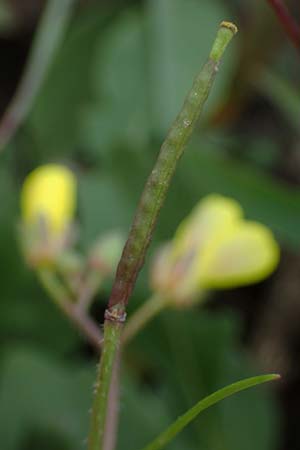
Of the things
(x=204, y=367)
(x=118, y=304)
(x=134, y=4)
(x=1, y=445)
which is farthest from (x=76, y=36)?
(x=118, y=304)


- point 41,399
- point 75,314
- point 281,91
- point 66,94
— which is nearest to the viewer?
point 75,314

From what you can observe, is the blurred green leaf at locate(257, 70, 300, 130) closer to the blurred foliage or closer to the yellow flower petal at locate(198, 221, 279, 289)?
the blurred foliage

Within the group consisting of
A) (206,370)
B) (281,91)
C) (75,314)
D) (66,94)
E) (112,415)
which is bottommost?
(206,370)

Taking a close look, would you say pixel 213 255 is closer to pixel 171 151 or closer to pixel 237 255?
pixel 237 255

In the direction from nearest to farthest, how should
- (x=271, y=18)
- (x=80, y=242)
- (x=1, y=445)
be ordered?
1. (x=1, y=445)
2. (x=80, y=242)
3. (x=271, y=18)

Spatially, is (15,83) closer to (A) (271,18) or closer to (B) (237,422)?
(A) (271,18)

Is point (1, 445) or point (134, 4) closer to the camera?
point (1, 445)

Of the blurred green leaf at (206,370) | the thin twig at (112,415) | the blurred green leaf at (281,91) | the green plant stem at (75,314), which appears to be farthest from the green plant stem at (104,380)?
the blurred green leaf at (281,91)

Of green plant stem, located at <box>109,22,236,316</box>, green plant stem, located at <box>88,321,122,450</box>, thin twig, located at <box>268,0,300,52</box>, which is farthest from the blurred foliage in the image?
green plant stem, located at <box>109,22,236,316</box>

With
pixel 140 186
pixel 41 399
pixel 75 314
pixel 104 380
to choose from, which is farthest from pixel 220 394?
pixel 140 186
